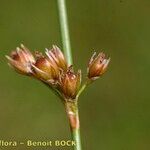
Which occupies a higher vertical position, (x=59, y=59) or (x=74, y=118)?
(x=59, y=59)

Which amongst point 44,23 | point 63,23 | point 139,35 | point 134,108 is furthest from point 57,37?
point 63,23

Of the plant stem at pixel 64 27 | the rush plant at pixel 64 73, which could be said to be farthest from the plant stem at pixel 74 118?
the plant stem at pixel 64 27

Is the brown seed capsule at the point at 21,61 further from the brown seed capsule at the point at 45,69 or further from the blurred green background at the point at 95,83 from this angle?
the blurred green background at the point at 95,83

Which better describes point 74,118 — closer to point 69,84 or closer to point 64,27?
point 69,84

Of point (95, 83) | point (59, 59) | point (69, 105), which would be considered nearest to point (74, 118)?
point (69, 105)

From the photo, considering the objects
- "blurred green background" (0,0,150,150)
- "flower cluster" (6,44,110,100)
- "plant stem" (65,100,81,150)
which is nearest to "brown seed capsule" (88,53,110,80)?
"flower cluster" (6,44,110,100)

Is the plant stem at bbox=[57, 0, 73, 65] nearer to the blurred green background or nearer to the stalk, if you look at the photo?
the stalk
